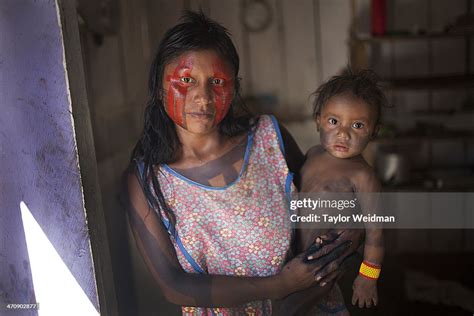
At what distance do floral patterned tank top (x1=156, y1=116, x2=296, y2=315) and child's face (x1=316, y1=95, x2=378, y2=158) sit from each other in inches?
5.6

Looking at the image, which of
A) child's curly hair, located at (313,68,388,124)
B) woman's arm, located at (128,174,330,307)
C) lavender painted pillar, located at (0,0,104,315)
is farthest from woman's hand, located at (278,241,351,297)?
lavender painted pillar, located at (0,0,104,315)

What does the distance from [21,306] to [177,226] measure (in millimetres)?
692

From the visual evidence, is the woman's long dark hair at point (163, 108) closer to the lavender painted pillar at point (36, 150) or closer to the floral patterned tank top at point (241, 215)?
the floral patterned tank top at point (241, 215)

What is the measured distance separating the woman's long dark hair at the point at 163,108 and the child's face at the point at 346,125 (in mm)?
220

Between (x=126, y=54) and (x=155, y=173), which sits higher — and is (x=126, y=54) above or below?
above

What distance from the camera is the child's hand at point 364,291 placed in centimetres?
130

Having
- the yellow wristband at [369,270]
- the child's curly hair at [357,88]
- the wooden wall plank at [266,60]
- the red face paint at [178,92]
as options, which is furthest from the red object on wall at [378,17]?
the yellow wristband at [369,270]

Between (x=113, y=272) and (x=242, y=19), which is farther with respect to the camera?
(x=113, y=272)

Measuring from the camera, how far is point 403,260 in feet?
4.33

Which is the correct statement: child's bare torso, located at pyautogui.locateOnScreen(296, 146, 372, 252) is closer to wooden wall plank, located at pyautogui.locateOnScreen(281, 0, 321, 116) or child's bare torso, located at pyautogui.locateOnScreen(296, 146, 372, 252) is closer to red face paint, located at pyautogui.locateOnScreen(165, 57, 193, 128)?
wooden wall plank, located at pyautogui.locateOnScreen(281, 0, 321, 116)

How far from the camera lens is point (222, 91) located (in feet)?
4.12

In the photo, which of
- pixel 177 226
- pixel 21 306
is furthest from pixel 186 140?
pixel 21 306

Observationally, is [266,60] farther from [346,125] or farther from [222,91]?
[346,125]

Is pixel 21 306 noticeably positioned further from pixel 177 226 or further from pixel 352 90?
pixel 352 90
